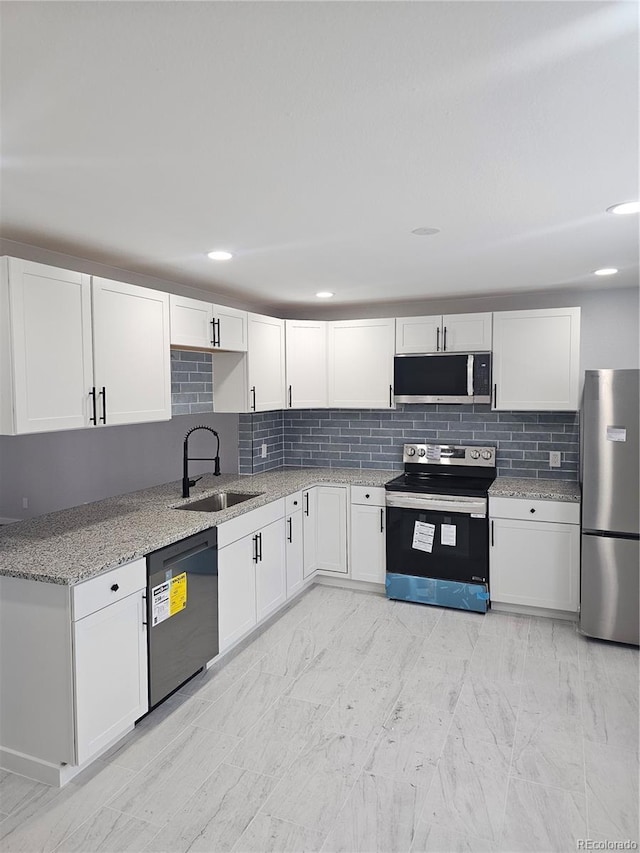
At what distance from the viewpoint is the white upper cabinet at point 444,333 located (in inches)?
166

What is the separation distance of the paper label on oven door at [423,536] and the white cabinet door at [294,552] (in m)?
0.84

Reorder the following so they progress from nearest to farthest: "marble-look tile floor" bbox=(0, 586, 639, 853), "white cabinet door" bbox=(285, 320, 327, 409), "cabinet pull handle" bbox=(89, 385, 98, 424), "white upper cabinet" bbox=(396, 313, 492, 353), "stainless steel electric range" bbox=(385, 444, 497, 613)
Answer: "marble-look tile floor" bbox=(0, 586, 639, 853)
"cabinet pull handle" bbox=(89, 385, 98, 424)
"stainless steel electric range" bbox=(385, 444, 497, 613)
"white upper cabinet" bbox=(396, 313, 492, 353)
"white cabinet door" bbox=(285, 320, 327, 409)

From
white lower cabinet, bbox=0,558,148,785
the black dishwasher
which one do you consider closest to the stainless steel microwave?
the black dishwasher

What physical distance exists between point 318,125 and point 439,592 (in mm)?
3354

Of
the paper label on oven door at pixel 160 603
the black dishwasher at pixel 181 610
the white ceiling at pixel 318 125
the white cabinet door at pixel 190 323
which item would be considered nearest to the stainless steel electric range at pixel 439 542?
the black dishwasher at pixel 181 610

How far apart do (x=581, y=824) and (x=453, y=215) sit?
2378mm

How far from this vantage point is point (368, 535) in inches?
172

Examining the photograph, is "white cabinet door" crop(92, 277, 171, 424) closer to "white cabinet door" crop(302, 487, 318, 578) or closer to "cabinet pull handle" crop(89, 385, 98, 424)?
"cabinet pull handle" crop(89, 385, 98, 424)

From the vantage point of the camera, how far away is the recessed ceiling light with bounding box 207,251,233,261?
2990 mm

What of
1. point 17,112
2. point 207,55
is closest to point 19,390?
point 17,112

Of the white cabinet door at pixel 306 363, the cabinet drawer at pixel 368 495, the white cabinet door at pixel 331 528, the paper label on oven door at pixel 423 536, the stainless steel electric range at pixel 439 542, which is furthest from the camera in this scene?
the white cabinet door at pixel 306 363

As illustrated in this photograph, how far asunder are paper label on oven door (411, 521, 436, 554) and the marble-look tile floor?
72 centimetres

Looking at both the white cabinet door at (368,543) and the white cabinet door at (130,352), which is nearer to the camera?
the white cabinet door at (130,352)

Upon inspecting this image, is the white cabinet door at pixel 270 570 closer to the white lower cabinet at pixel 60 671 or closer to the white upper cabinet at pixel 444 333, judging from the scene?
the white lower cabinet at pixel 60 671
